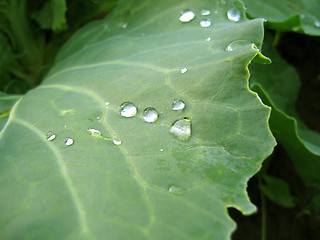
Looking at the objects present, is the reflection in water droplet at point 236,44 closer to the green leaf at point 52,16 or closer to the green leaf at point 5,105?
the green leaf at point 5,105

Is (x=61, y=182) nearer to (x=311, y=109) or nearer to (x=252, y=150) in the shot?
(x=252, y=150)

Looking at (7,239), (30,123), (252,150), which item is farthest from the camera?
(30,123)

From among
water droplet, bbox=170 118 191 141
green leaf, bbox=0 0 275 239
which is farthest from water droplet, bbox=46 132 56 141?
water droplet, bbox=170 118 191 141

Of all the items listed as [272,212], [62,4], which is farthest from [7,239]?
[272,212]

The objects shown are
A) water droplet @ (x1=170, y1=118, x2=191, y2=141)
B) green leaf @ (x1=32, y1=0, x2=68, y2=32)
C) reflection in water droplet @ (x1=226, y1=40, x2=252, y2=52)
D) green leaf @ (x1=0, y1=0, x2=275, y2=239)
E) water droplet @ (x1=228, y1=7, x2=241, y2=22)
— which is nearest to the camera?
green leaf @ (x1=0, y1=0, x2=275, y2=239)

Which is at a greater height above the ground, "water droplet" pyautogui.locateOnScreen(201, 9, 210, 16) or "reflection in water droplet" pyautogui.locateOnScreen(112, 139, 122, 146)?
"reflection in water droplet" pyautogui.locateOnScreen(112, 139, 122, 146)

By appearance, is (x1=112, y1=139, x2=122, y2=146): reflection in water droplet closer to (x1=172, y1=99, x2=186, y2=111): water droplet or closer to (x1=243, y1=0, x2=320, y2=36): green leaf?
(x1=172, y1=99, x2=186, y2=111): water droplet

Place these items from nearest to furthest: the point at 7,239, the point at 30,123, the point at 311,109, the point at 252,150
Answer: the point at 7,239
the point at 252,150
the point at 30,123
the point at 311,109
